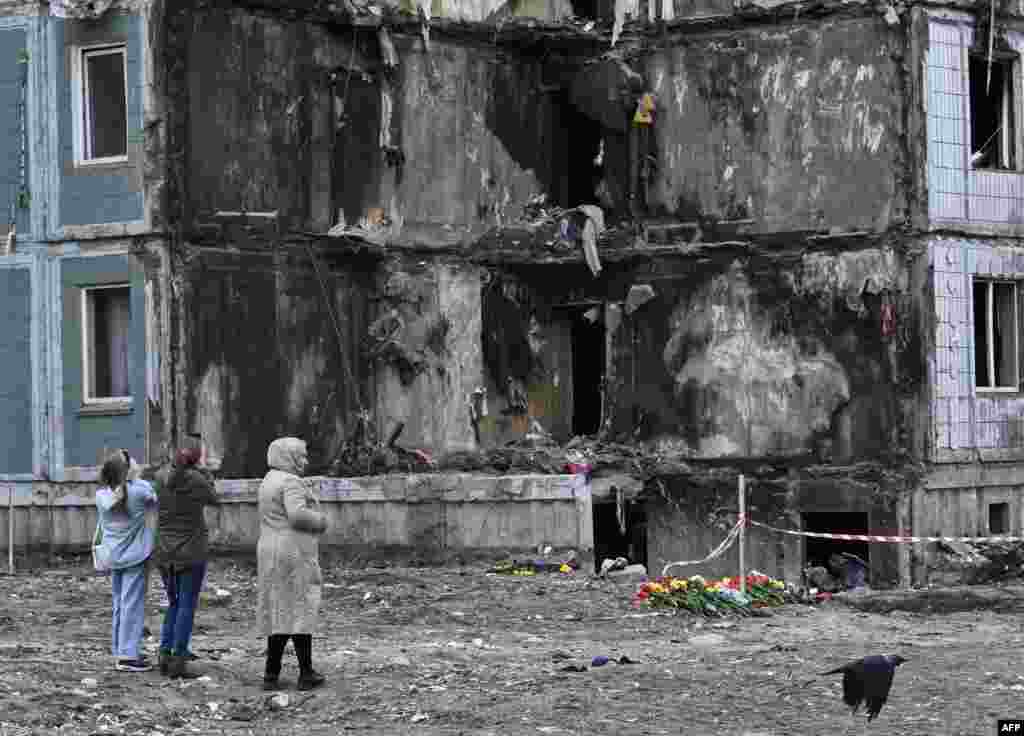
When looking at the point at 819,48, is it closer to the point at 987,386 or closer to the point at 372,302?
the point at 987,386

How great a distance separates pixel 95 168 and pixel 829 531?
10376 millimetres

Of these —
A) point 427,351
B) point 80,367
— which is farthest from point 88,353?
point 427,351

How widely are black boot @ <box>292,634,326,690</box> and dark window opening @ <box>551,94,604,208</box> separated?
15816 millimetres

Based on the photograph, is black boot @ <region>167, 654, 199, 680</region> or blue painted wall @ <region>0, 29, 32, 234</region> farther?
blue painted wall @ <region>0, 29, 32, 234</region>

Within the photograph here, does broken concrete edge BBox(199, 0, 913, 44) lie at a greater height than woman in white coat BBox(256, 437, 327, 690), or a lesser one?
greater

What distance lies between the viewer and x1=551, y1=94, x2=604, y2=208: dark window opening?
31156 millimetres

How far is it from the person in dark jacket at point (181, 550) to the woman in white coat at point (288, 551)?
79cm

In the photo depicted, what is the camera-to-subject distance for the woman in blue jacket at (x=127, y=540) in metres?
16.6

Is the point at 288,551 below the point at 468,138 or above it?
below

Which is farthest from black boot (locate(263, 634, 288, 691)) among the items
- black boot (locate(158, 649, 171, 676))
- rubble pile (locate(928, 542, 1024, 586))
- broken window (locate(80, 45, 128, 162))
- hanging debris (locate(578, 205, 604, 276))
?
hanging debris (locate(578, 205, 604, 276))

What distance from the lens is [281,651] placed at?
16.1 m

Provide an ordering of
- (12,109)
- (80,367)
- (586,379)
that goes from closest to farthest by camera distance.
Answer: (80,367), (12,109), (586,379)

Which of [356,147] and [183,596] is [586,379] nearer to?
[356,147]

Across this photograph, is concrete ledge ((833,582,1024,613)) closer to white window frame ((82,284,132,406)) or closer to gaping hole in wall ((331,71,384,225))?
gaping hole in wall ((331,71,384,225))
